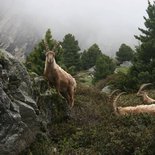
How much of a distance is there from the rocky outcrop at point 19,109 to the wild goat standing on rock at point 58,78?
3.68 feet

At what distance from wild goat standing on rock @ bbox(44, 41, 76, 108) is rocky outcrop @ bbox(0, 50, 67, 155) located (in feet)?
3.68

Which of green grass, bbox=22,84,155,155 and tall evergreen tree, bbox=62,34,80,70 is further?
tall evergreen tree, bbox=62,34,80,70

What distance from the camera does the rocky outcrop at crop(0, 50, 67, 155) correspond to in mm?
11125

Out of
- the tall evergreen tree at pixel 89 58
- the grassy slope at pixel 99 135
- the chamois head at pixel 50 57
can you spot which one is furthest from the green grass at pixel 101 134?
the tall evergreen tree at pixel 89 58

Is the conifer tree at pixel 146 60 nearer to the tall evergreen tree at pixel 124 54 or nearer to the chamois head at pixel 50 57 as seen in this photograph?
the chamois head at pixel 50 57

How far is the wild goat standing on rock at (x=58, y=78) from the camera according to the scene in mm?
16281

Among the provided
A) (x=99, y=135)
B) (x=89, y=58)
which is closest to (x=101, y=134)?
(x=99, y=135)

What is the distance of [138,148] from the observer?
37.0 ft

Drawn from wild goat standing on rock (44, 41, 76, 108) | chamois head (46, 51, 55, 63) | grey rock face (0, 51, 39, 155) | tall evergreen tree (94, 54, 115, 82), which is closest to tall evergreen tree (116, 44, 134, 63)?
tall evergreen tree (94, 54, 115, 82)

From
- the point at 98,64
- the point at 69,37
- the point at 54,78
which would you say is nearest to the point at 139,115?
the point at 54,78

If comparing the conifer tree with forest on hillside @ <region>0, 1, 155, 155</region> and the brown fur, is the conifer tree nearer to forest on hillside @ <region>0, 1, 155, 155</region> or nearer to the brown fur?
forest on hillside @ <region>0, 1, 155, 155</region>

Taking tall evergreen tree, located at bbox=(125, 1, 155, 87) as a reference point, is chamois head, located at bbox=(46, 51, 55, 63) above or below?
below

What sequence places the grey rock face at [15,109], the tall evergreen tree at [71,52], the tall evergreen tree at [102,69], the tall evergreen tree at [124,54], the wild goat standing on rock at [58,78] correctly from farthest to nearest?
the tall evergreen tree at [124,54] < the tall evergreen tree at [71,52] < the tall evergreen tree at [102,69] < the wild goat standing on rock at [58,78] < the grey rock face at [15,109]

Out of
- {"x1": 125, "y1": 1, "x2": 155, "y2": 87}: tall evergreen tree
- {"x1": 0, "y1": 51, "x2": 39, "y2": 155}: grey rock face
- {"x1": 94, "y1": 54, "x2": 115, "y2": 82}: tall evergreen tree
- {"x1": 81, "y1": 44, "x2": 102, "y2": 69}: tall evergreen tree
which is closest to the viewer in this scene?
{"x1": 0, "y1": 51, "x2": 39, "y2": 155}: grey rock face
